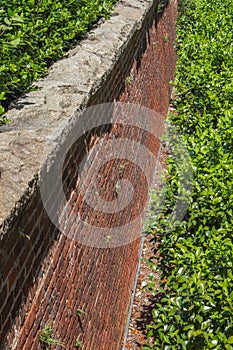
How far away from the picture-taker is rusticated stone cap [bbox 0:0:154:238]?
7.67ft

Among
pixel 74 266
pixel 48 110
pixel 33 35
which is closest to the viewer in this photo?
pixel 48 110

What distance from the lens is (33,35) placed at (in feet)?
12.8

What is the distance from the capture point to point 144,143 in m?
6.87

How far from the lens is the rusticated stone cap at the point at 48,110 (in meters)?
2.34

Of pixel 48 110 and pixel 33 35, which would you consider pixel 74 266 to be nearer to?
pixel 48 110

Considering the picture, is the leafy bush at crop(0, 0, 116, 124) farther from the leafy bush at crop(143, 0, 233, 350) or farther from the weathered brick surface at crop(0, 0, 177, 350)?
the leafy bush at crop(143, 0, 233, 350)

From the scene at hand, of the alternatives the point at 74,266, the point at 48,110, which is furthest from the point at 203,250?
the point at 48,110

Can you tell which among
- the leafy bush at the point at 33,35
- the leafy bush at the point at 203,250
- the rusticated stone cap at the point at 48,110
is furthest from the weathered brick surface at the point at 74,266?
the leafy bush at the point at 203,250

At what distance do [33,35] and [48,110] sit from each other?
3.42 ft

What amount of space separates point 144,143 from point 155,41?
1897mm

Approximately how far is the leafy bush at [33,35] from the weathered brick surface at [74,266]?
23 cm

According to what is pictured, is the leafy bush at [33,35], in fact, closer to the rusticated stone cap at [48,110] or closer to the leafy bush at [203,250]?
the rusticated stone cap at [48,110]

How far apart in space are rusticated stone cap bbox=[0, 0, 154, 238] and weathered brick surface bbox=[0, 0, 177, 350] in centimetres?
3

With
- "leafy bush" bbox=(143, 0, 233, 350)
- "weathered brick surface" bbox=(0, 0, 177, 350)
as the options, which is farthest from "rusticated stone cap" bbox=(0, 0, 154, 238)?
"leafy bush" bbox=(143, 0, 233, 350)
